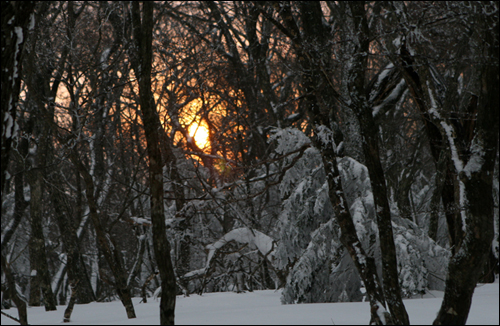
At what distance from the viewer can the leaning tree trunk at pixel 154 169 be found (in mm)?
5102

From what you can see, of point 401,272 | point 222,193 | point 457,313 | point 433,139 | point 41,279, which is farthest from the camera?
point 41,279

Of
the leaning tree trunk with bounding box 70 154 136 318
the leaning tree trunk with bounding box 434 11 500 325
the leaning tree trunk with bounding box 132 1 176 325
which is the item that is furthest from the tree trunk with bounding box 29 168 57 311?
the leaning tree trunk with bounding box 434 11 500 325

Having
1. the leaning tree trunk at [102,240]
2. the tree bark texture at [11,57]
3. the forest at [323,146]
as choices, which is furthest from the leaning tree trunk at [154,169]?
the tree bark texture at [11,57]

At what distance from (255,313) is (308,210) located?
8.73ft

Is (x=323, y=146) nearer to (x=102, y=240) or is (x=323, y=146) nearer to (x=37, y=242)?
(x=102, y=240)

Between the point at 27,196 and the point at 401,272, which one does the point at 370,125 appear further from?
the point at 27,196

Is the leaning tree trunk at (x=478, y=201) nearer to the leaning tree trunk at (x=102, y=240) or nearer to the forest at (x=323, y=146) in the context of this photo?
the forest at (x=323, y=146)

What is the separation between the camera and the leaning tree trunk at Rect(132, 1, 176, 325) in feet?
16.7

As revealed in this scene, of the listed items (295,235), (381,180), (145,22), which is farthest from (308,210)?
(145,22)

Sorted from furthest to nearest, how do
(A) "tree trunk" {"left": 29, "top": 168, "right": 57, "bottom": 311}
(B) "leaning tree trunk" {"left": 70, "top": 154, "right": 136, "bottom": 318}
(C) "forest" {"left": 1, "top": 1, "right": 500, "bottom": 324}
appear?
(A) "tree trunk" {"left": 29, "top": 168, "right": 57, "bottom": 311}, (B) "leaning tree trunk" {"left": 70, "top": 154, "right": 136, "bottom": 318}, (C) "forest" {"left": 1, "top": 1, "right": 500, "bottom": 324}

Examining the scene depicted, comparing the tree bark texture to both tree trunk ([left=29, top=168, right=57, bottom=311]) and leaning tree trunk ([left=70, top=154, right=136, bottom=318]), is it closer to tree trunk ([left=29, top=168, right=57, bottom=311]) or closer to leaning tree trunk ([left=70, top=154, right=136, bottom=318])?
leaning tree trunk ([left=70, top=154, right=136, bottom=318])

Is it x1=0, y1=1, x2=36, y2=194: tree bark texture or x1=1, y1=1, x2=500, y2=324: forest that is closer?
x1=0, y1=1, x2=36, y2=194: tree bark texture

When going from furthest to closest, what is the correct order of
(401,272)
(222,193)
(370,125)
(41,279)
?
(41,279), (222,193), (401,272), (370,125)

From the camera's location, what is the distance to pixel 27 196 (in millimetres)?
14008
